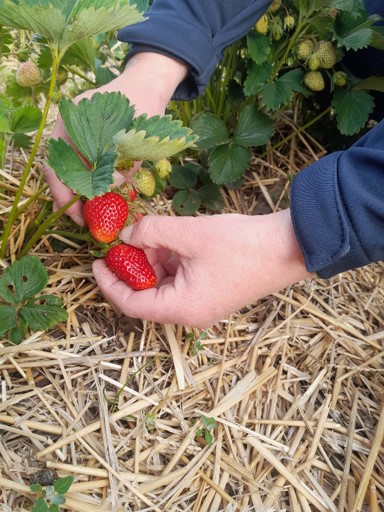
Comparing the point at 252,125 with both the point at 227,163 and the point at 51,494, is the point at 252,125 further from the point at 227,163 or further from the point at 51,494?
the point at 51,494

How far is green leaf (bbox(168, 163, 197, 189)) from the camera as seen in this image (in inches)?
46.6

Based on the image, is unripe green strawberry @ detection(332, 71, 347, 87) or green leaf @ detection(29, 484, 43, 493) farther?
unripe green strawberry @ detection(332, 71, 347, 87)

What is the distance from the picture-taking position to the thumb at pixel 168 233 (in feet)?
2.67

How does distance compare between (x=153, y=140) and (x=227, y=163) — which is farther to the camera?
(x=227, y=163)

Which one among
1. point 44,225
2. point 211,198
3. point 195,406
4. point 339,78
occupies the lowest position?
point 195,406

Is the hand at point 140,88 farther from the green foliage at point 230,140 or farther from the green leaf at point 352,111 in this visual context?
the green leaf at point 352,111

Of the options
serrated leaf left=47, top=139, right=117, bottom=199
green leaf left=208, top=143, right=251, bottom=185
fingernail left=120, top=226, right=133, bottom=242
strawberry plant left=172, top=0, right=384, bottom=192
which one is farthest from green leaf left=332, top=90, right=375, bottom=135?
serrated leaf left=47, top=139, right=117, bottom=199

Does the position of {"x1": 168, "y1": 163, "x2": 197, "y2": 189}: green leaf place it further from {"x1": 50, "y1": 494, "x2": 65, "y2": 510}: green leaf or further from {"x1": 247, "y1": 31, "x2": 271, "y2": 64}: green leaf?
{"x1": 50, "y1": 494, "x2": 65, "y2": 510}: green leaf

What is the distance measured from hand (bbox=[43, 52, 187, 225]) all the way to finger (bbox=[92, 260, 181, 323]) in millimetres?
102

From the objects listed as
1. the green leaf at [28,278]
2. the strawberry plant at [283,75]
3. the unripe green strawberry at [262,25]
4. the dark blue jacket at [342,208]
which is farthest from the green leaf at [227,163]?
the green leaf at [28,278]

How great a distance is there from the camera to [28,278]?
84 centimetres

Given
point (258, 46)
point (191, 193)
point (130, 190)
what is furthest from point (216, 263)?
point (258, 46)

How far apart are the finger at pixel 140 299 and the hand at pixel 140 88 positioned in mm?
102

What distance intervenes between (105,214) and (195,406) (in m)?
0.35
